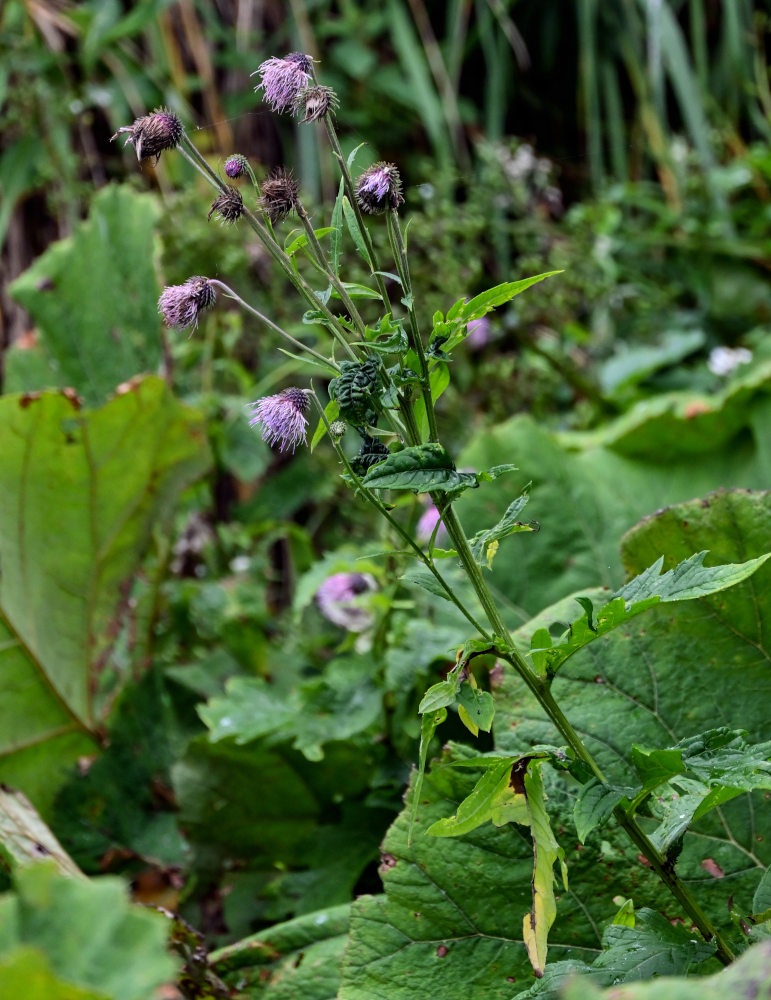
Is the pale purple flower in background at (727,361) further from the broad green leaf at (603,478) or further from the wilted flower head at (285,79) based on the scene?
the wilted flower head at (285,79)

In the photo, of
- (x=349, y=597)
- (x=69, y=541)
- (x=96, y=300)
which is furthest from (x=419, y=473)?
(x=96, y=300)

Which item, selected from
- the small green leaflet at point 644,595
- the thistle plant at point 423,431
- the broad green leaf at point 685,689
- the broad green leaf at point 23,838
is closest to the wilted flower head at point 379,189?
the thistle plant at point 423,431

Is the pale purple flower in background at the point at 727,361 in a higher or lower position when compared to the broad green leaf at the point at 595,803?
lower

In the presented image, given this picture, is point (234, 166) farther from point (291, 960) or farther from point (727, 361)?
point (727, 361)

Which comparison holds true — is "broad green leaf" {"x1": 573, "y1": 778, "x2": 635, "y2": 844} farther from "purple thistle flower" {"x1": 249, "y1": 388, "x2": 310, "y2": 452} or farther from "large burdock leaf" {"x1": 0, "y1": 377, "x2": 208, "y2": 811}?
"large burdock leaf" {"x1": 0, "y1": 377, "x2": 208, "y2": 811}

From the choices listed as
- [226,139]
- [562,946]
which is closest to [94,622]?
[562,946]

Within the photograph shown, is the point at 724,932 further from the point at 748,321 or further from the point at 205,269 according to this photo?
the point at 748,321

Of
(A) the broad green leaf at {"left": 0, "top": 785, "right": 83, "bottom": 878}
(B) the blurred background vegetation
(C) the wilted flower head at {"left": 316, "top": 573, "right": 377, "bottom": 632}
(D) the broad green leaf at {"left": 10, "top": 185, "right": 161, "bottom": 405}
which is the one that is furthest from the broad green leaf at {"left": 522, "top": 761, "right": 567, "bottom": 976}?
(D) the broad green leaf at {"left": 10, "top": 185, "right": 161, "bottom": 405}
